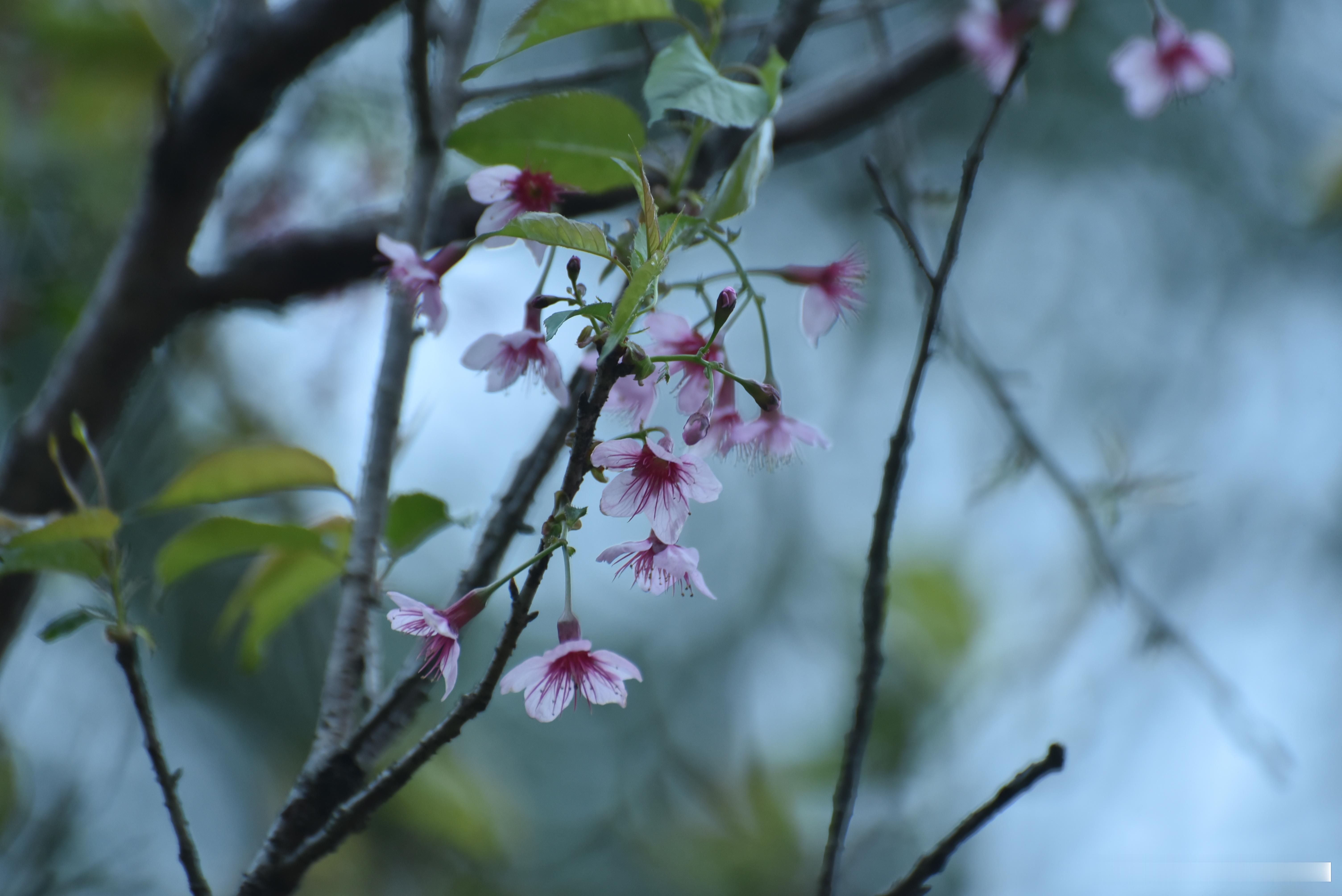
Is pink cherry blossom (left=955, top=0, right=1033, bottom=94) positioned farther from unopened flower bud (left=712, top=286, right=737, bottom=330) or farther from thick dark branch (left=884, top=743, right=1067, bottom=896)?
thick dark branch (left=884, top=743, right=1067, bottom=896)

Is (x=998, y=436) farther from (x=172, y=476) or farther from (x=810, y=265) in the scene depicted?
(x=172, y=476)

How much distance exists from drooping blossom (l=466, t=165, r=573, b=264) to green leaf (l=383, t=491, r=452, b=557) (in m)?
0.23

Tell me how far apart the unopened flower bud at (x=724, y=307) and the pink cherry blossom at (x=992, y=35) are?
82 cm

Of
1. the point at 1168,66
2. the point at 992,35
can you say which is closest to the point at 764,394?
the point at 992,35

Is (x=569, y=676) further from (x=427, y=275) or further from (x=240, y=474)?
(x=240, y=474)

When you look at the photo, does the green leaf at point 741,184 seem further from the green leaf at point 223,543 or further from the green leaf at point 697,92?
the green leaf at point 223,543

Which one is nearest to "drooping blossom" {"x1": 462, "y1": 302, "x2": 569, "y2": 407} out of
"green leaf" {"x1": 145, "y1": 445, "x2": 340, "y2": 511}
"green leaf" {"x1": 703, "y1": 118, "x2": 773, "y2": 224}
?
"green leaf" {"x1": 703, "y1": 118, "x2": 773, "y2": 224}

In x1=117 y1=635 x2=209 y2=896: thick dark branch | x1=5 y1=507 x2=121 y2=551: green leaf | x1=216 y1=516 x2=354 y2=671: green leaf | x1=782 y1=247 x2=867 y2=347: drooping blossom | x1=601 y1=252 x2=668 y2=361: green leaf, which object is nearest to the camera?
x1=601 y1=252 x2=668 y2=361: green leaf

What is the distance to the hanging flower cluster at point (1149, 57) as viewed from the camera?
1.25 meters

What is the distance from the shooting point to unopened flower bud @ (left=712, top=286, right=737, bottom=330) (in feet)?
1.49

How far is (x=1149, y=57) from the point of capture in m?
1.34

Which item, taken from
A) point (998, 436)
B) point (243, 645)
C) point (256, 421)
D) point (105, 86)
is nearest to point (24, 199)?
point (105, 86)

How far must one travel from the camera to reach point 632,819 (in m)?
3.30

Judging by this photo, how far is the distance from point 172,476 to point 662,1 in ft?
6.15
